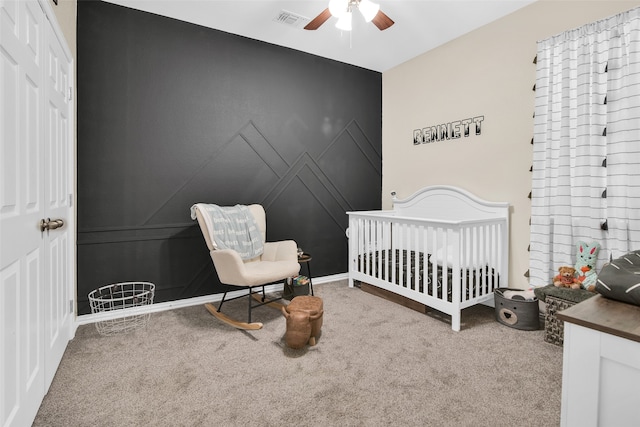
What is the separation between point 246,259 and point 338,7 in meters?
1.99

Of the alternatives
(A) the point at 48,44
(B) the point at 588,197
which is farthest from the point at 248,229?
(B) the point at 588,197

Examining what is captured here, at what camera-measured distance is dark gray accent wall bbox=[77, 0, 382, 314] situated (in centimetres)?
246

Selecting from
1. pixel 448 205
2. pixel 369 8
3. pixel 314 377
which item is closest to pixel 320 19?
pixel 369 8

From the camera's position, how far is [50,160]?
162cm

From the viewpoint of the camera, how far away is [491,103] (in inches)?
110

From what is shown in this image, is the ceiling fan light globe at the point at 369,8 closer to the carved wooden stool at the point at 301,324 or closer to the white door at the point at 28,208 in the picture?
the white door at the point at 28,208

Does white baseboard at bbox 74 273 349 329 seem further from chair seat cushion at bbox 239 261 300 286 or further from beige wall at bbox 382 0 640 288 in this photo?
beige wall at bbox 382 0 640 288

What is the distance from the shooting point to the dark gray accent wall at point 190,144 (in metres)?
2.46

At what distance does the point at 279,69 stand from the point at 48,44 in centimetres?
200

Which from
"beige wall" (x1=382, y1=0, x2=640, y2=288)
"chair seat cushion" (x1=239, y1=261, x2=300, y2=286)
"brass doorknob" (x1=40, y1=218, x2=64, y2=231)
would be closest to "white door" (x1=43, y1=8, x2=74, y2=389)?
"brass doorknob" (x1=40, y1=218, x2=64, y2=231)

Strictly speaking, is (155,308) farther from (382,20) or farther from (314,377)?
(382,20)

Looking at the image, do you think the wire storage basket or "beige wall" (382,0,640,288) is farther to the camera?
"beige wall" (382,0,640,288)

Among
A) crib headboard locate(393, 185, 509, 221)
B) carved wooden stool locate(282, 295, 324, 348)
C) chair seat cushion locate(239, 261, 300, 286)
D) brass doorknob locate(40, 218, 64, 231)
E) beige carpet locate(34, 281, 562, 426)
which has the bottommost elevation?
beige carpet locate(34, 281, 562, 426)

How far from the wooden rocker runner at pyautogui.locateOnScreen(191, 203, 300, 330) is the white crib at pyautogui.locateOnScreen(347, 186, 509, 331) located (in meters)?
0.84
